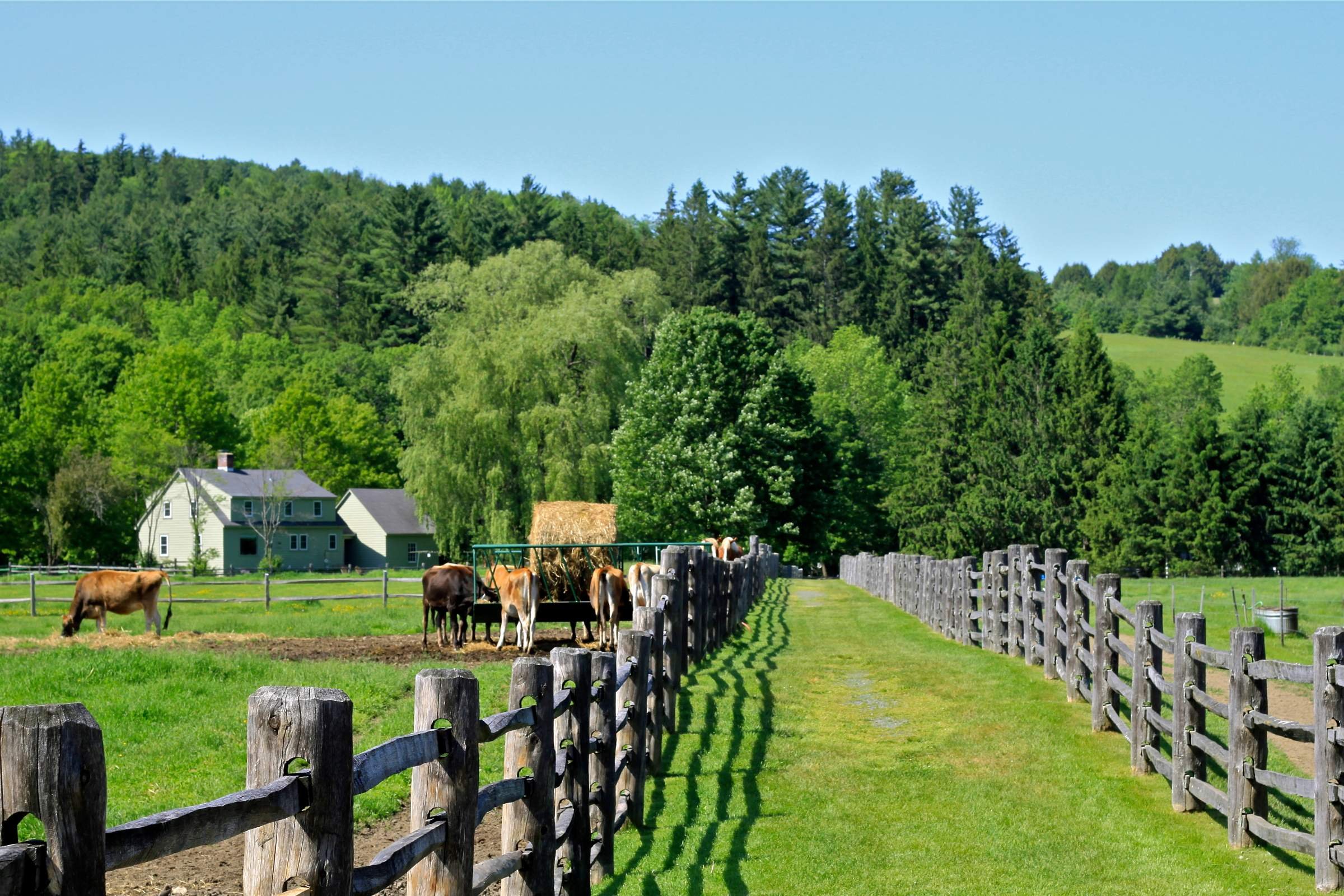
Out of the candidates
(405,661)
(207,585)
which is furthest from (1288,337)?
(405,661)

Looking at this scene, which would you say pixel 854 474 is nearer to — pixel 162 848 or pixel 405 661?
pixel 405 661

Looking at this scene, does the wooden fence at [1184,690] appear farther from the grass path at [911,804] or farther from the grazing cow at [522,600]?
the grazing cow at [522,600]

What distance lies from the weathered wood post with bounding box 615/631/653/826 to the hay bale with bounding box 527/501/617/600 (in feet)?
39.4

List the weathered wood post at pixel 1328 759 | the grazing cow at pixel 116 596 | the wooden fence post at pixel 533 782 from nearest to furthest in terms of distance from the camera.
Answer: the wooden fence post at pixel 533 782 → the weathered wood post at pixel 1328 759 → the grazing cow at pixel 116 596

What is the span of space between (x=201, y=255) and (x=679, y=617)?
12276 cm

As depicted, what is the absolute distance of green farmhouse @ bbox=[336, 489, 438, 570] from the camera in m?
77.3

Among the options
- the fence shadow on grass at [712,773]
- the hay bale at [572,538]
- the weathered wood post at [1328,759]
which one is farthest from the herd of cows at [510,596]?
the weathered wood post at [1328,759]

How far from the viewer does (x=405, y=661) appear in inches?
701

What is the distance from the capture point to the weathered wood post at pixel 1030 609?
16.0 metres

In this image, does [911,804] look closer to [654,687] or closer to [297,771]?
[654,687]

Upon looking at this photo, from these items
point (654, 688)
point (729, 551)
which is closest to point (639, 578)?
point (654, 688)

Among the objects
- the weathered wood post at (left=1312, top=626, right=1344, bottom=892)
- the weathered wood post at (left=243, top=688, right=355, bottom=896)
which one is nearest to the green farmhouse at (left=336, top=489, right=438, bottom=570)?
the weathered wood post at (left=1312, top=626, right=1344, bottom=892)

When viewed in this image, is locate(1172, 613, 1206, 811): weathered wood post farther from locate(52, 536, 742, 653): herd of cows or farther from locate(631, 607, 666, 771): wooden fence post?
locate(52, 536, 742, 653): herd of cows

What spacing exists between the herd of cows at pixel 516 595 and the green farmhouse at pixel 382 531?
5749cm
